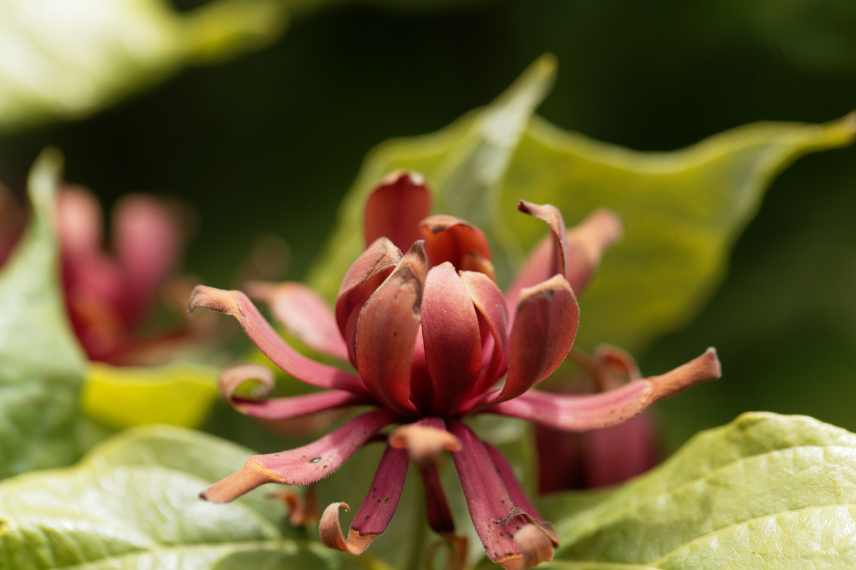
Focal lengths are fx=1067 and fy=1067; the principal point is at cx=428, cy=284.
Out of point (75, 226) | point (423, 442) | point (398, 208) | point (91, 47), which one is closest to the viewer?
point (423, 442)

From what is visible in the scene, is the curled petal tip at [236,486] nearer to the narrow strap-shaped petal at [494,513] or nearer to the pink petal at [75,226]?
the narrow strap-shaped petal at [494,513]

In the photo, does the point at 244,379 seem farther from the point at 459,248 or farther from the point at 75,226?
the point at 75,226

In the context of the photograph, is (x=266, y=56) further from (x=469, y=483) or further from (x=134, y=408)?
(x=469, y=483)

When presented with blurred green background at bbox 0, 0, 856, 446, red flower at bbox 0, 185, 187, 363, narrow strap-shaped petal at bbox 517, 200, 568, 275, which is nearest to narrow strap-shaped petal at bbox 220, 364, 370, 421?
narrow strap-shaped petal at bbox 517, 200, 568, 275

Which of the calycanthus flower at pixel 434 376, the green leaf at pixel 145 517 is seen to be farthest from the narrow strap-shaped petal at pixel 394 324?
the green leaf at pixel 145 517

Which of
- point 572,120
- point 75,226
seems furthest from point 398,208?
point 572,120

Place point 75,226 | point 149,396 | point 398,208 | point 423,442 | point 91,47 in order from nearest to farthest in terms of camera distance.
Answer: point 423,442
point 398,208
point 149,396
point 75,226
point 91,47

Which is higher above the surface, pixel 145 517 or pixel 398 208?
pixel 398 208
